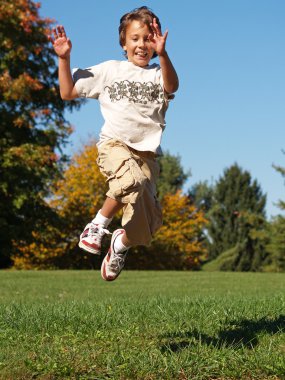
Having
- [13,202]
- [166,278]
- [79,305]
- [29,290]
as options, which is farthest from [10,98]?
[79,305]

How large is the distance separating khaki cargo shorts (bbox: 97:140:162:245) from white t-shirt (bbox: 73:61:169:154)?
103 millimetres

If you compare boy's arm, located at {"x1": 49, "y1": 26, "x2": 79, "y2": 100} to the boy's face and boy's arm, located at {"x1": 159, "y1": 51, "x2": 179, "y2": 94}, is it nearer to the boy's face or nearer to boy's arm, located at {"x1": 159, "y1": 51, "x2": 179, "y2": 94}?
the boy's face

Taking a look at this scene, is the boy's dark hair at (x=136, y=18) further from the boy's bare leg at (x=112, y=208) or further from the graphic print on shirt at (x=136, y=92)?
the boy's bare leg at (x=112, y=208)

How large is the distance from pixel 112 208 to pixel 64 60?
122cm

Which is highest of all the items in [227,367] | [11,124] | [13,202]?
[11,124]

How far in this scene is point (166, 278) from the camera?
58.4 feet

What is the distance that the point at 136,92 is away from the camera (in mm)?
4977

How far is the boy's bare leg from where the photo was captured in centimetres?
517

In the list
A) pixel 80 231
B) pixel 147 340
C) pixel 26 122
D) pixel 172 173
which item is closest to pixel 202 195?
pixel 172 173

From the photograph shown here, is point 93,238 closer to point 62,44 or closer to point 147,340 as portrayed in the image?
point 147,340

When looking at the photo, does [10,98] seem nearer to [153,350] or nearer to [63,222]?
[63,222]

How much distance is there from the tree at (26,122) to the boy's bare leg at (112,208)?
59.5 ft

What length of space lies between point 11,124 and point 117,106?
20574mm

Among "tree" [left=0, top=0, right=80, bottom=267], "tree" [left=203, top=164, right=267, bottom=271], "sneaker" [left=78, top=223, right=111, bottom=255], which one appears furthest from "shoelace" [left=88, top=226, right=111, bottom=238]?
"tree" [left=203, top=164, right=267, bottom=271]
